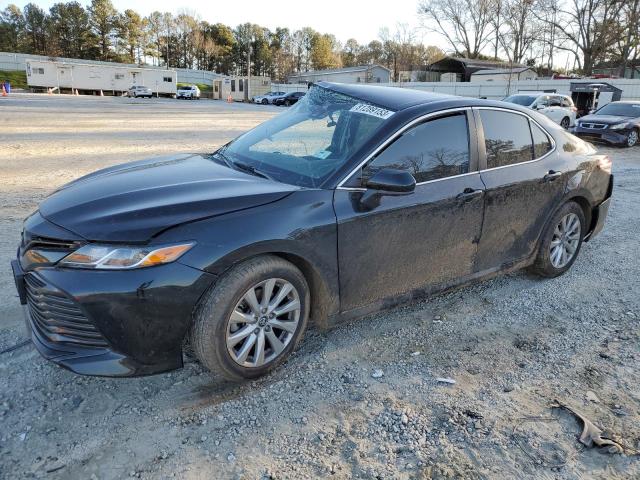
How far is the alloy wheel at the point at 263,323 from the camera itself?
8.82ft

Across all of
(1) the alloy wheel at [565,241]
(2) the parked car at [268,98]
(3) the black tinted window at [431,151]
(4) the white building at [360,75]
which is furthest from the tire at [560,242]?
(4) the white building at [360,75]

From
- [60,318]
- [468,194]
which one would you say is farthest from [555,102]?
[60,318]

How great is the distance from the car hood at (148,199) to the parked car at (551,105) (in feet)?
63.3

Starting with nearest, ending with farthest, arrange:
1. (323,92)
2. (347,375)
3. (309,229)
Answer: (309,229), (347,375), (323,92)

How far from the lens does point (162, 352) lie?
2.53 metres

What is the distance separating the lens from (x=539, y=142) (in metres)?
4.14

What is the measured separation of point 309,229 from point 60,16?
99236mm

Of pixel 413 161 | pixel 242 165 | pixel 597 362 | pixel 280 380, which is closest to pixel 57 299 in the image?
pixel 280 380

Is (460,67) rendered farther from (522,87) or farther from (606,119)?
(606,119)

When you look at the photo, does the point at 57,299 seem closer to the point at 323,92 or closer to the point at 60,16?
the point at 323,92

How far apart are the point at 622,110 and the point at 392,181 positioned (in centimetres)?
1755

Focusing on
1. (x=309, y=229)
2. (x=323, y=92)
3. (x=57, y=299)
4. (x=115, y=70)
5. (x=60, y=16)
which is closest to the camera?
(x=57, y=299)

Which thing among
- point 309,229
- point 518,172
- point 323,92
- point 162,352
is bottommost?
point 162,352

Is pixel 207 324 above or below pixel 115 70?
below
